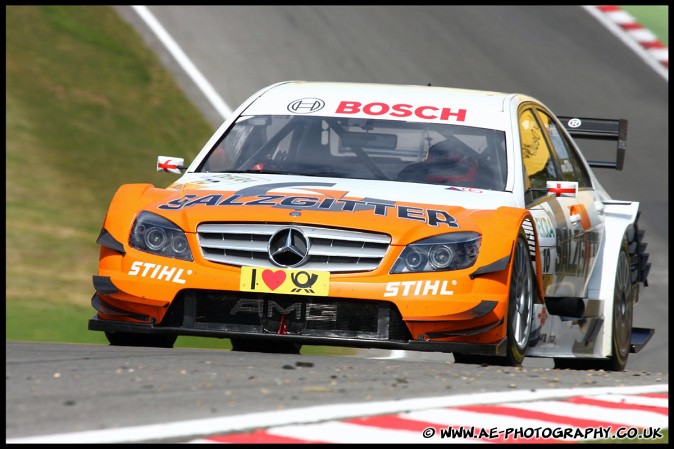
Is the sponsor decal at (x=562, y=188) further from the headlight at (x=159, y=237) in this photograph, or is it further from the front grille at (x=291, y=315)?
A: the headlight at (x=159, y=237)

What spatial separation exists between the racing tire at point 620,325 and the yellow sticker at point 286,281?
114 inches

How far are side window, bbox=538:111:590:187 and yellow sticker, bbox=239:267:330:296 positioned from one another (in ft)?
9.40

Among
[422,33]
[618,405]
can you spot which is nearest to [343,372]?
[618,405]

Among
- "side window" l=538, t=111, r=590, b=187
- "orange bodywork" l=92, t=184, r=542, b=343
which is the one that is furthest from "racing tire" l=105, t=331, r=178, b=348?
"side window" l=538, t=111, r=590, b=187

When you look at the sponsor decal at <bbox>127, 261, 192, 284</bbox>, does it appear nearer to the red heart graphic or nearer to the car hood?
the car hood

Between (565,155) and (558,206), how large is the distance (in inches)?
39.4

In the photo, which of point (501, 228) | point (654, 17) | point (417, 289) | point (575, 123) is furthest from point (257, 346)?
point (654, 17)

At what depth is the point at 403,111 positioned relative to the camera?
8.34 m

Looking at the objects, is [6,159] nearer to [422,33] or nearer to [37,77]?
[37,77]

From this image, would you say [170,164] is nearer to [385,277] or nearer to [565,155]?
[385,277]

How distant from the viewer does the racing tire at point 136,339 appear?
7352mm

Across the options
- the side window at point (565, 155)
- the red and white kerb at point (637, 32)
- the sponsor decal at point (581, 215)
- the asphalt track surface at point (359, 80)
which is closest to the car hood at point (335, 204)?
the asphalt track surface at point (359, 80)

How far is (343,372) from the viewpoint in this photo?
20.1 feet

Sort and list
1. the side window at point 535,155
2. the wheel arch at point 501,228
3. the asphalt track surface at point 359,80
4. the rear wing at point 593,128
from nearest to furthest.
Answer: the asphalt track surface at point 359,80 → the wheel arch at point 501,228 → the side window at point 535,155 → the rear wing at point 593,128
